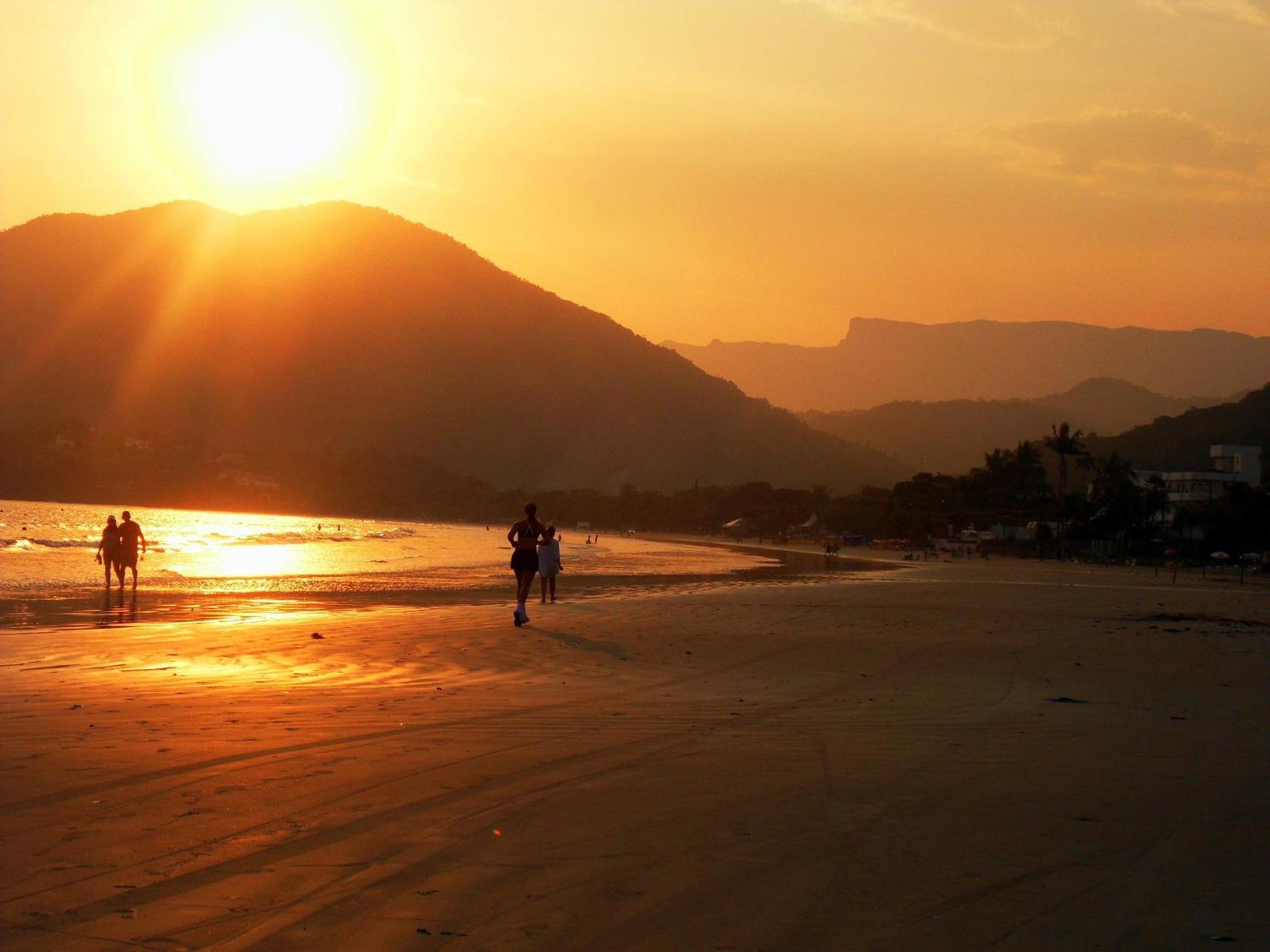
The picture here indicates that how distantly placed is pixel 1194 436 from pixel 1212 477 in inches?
2041

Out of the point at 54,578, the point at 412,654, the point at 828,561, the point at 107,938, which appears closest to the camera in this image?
the point at 107,938

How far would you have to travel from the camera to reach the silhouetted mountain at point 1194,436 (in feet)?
460

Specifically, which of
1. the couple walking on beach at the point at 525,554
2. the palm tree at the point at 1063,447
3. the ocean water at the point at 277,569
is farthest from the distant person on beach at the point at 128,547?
the palm tree at the point at 1063,447

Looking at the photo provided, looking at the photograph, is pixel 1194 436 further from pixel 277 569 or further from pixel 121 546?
pixel 121 546

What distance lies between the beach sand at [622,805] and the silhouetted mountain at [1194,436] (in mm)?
138135

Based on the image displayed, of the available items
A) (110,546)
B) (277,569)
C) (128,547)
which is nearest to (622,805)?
(128,547)

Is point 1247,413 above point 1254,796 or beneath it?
above

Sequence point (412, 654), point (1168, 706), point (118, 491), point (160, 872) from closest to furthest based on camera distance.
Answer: point (160, 872) < point (1168, 706) < point (412, 654) < point (118, 491)

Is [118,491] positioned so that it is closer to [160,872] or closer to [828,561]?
[828,561]

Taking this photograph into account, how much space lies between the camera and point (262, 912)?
4055 millimetres

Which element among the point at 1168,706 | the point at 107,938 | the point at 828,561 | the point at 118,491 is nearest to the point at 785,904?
the point at 107,938

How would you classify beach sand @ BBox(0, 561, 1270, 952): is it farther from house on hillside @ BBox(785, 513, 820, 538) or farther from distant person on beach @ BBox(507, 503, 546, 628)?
house on hillside @ BBox(785, 513, 820, 538)

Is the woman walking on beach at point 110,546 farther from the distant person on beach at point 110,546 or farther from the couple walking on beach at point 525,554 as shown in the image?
the couple walking on beach at point 525,554

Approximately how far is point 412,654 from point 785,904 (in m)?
8.86
